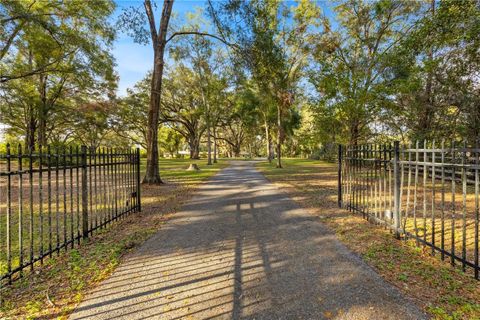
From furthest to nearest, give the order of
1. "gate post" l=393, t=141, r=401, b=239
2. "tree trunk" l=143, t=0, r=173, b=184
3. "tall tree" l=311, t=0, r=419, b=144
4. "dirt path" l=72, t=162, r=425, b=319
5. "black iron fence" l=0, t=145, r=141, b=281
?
"tall tree" l=311, t=0, r=419, b=144, "tree trunk" l=143, t=0, r=173, b=184, "gate post" l=393, t=141, r=401, b=239, "black iron fence" l=0, t=145, r=141, b=281, "dirt path" l=72, t=162, r=425, b=319

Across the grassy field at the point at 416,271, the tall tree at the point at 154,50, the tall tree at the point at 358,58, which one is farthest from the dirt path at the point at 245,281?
the tall tree at the point at 358,58

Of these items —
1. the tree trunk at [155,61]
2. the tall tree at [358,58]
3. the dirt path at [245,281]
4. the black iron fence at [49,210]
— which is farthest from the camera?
the tall tree at [358,58]

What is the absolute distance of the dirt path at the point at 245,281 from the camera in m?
2.51

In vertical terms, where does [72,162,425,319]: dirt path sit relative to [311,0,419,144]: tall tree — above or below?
below

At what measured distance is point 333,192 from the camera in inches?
371

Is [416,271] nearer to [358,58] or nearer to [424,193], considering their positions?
[424,193]

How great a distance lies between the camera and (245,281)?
3.06 metres

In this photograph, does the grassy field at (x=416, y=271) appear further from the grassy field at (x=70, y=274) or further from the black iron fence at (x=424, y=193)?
the grassy field at (x=70, y=274)

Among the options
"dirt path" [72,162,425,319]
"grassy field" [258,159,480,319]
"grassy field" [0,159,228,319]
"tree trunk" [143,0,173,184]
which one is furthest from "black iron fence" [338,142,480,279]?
"tree trunk" [143,0,173,184]

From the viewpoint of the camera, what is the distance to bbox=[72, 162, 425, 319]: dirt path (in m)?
2.51

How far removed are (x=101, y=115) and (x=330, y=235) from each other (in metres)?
26.3

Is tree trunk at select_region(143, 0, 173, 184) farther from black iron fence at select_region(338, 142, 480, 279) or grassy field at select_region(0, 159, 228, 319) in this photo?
black iron fence at select_region(338, 142, 480, 279)

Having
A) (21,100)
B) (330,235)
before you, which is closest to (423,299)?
(330,235)

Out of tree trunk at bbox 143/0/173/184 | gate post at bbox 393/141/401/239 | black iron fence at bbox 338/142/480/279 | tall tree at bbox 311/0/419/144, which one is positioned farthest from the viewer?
tall tree at bbox 311/0/419/144
